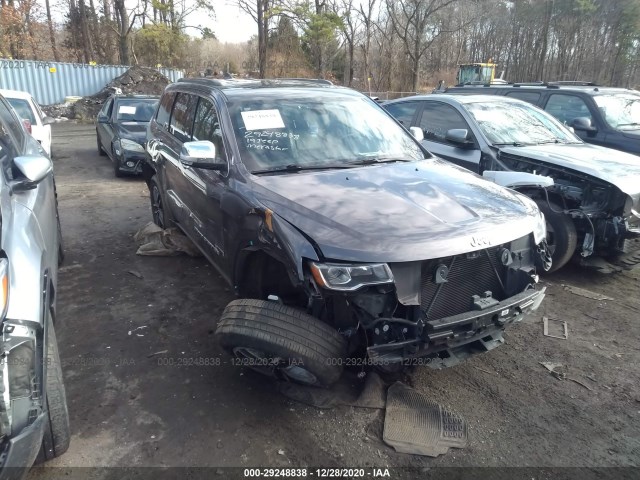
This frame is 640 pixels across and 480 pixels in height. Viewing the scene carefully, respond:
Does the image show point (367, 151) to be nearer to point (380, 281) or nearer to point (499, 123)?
point (380, 281)

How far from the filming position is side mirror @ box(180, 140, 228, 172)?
344 cm

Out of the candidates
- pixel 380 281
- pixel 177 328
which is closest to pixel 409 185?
pixel 380 281

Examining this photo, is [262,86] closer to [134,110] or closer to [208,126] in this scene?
[208,126]

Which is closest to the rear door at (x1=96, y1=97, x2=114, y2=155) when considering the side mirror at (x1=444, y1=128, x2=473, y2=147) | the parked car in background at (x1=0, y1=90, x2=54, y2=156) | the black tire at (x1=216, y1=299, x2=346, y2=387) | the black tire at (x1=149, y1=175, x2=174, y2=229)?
the parked car in background at (x1=0, y1=90, x2=54, y2=156)

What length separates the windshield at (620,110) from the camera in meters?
7.38

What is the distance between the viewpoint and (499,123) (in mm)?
6047

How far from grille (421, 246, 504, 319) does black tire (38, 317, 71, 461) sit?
1981 mm

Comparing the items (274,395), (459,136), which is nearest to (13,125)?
(274,395)

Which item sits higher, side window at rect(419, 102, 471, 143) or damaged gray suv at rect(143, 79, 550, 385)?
side window at rect(419, 102, 471, 143)

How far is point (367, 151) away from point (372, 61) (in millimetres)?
35674

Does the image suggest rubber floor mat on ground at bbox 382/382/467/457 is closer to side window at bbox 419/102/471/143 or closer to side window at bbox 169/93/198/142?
side window at bbox 169/93/198/142

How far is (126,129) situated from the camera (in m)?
9.84

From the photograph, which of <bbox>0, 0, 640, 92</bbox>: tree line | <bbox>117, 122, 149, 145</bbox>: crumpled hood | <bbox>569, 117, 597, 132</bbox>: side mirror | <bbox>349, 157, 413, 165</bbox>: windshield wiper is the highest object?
<bbox>0, 0, 640, 92</bbox>: tree line

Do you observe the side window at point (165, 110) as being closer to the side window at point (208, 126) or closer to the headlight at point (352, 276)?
the side window at point (208, 126)
